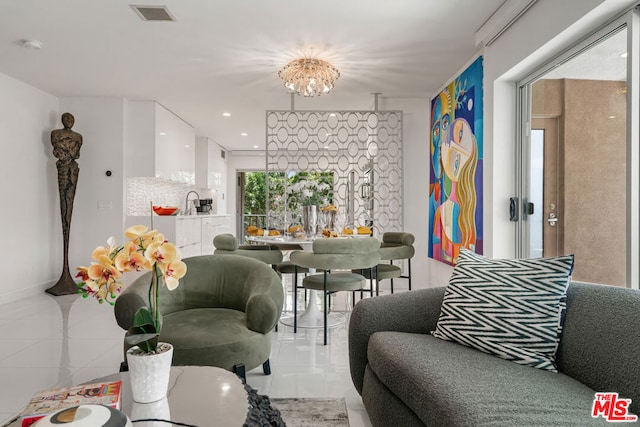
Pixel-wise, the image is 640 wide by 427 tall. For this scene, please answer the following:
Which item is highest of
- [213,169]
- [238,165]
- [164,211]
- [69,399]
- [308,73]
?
[308,73]

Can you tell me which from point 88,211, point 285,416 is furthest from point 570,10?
point 88,211

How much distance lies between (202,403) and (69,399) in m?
0.34

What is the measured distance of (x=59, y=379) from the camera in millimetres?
2662

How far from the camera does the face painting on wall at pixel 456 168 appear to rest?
14.4 feet

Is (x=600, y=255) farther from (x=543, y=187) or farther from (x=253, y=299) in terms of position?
(x=253, y=299)

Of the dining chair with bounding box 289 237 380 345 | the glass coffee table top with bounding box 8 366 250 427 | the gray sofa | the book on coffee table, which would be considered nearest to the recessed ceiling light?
the dining chair with bounding box 289 237 380 345

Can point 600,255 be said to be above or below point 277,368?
above

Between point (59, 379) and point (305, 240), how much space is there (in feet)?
6.74

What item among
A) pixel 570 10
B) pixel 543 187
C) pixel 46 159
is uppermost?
pixel 570 10

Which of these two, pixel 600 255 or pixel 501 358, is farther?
pixel 600 255

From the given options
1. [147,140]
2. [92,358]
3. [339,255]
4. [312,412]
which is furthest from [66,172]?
[312,412]

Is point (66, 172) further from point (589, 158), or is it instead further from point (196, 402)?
point (589, 158)

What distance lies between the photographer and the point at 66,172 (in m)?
5.75

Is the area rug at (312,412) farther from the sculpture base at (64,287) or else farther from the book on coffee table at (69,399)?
the sculpture base at (64,287)
